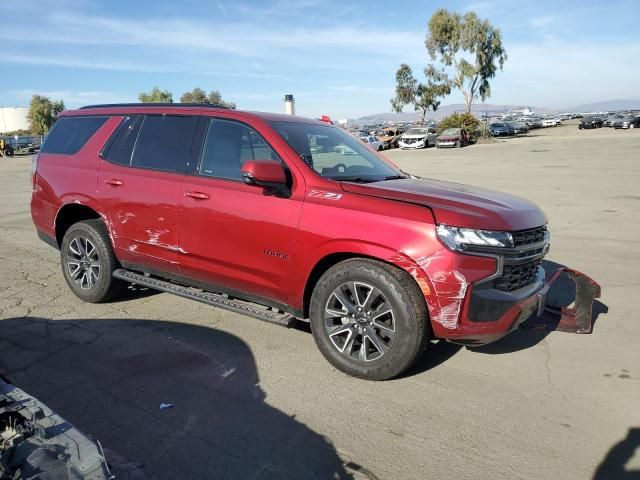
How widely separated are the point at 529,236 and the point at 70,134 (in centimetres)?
472

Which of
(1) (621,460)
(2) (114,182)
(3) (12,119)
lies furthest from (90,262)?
(3) (12,119)

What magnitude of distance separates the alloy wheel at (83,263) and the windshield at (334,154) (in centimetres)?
236

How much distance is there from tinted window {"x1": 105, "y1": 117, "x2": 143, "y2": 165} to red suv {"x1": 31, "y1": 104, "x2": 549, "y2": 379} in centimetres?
1

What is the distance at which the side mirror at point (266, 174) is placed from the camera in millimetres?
3713

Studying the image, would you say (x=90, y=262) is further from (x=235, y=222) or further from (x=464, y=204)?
(x=464, y=204)

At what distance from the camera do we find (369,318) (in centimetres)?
362

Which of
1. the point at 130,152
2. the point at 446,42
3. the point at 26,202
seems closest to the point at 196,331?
the point at 130,152

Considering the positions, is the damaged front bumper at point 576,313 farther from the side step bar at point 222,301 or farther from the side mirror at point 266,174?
the side mirror at point 266,174

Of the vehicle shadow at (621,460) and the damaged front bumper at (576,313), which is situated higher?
the damaged front bumper at (576,313)

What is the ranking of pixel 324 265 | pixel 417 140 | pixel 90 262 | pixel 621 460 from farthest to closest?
pixel 417 140, pixel 90 262, pixel 324 265, pixel 621 460

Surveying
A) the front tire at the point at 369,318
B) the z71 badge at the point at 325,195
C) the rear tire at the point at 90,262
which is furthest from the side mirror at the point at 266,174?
the rear tire at the point at 90,262

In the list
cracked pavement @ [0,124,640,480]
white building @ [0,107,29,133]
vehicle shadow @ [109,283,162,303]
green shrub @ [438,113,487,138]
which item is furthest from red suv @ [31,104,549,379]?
white building @ [0,107,29,133]

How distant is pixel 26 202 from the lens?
536 inches

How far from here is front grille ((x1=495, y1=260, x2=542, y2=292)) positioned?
11.3 ft
